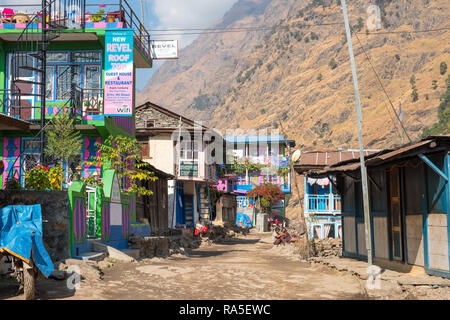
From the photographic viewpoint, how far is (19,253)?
8.69m

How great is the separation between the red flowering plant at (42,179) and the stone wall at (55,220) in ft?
2.28

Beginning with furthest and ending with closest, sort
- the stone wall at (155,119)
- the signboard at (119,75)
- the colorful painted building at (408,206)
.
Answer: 1. the stone wall at (155,119)
2. the signboard at (119,75)
3. the colorful painted building at (408,206)

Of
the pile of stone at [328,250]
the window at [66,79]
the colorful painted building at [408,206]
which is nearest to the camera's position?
the colorful painted building at [408,206]

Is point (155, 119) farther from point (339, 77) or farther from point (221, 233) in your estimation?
point (339, 77)

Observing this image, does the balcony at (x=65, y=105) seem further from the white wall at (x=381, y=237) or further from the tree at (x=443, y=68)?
the tree at (x=443, y=68)

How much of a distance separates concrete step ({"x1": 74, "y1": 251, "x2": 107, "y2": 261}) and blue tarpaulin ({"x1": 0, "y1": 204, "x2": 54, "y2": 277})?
3.61 meters

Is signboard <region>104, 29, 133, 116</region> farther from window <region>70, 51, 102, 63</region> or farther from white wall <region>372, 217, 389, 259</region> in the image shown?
white wall <region>372, 217, 389, 259</region>

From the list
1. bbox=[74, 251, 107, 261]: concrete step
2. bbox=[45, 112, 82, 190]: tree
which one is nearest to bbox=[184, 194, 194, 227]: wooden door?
bbox=[45, 112, 82, 190]: tree

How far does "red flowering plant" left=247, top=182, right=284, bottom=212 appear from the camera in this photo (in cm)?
5144

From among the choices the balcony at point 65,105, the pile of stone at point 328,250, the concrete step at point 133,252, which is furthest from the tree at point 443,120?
the concrete step at point 133,252

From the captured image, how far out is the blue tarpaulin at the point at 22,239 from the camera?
344 inches

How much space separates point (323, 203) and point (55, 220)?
22435 mm
